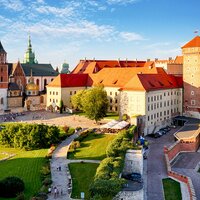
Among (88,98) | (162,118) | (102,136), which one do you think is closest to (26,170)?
(102,136)

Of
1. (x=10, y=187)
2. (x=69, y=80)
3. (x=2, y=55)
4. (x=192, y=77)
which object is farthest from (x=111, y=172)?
(x=2, y=55)

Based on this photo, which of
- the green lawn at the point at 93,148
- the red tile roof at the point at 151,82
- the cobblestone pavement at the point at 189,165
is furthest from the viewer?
the red tile roof at the point at 151,82

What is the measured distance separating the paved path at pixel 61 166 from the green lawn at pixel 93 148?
1.44 m

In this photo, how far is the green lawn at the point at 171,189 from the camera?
1348 inches

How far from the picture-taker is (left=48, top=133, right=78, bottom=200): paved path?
3230cm

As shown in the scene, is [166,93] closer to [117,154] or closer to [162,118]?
[162,118]

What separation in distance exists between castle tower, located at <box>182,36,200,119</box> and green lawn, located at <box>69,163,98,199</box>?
32.2 m

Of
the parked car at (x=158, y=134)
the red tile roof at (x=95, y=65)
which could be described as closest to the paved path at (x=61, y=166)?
the parked car at (x=158, y=134)

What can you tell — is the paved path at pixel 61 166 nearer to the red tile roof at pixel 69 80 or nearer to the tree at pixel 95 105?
the tree at pixel 95 105

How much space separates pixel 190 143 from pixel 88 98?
17175 millimetres

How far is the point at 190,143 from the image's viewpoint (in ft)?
171

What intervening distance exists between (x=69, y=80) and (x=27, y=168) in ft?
Answer: 128

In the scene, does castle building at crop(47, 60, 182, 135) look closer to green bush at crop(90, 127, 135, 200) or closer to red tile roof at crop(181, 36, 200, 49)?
red tile roof at crop(181, 36, 200, 49)

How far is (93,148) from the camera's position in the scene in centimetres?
4588
